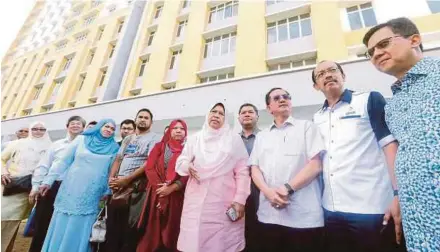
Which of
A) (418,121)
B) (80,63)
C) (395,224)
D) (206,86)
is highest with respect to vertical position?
(80,63)

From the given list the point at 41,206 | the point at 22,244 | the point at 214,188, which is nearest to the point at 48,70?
the point at 22,244

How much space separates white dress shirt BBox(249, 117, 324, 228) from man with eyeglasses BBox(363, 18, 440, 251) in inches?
19.7

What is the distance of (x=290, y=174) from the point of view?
4.59 ft

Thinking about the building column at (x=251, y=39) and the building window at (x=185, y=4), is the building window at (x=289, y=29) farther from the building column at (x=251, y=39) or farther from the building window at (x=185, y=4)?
the building window at (x=185, y=4)

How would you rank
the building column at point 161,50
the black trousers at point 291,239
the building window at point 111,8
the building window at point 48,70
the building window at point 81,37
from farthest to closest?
1. the building window at point 81,37
2. the building window at point 48,70
3. the building window at point 111,8
4. the building column at point 161,50
5. the black trousers at point 291,239

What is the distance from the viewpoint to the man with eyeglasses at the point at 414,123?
693mm

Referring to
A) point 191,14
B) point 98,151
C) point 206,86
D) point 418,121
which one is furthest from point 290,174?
point 191,14

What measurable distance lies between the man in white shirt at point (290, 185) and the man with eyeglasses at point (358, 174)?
3.4 inches

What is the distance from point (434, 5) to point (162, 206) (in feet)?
30.5

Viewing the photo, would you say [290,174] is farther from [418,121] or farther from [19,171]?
[19,171]

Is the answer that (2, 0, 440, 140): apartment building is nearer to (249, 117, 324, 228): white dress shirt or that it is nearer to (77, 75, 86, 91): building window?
(77, 75, 86, 91): building window

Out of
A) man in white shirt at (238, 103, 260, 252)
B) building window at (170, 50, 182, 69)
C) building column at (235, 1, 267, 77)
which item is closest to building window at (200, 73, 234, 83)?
building column at (235, 1, 267, 77)

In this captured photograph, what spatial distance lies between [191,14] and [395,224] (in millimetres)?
11757

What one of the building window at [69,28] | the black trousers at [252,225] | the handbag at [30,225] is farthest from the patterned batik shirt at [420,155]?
the building window at [69,28]
